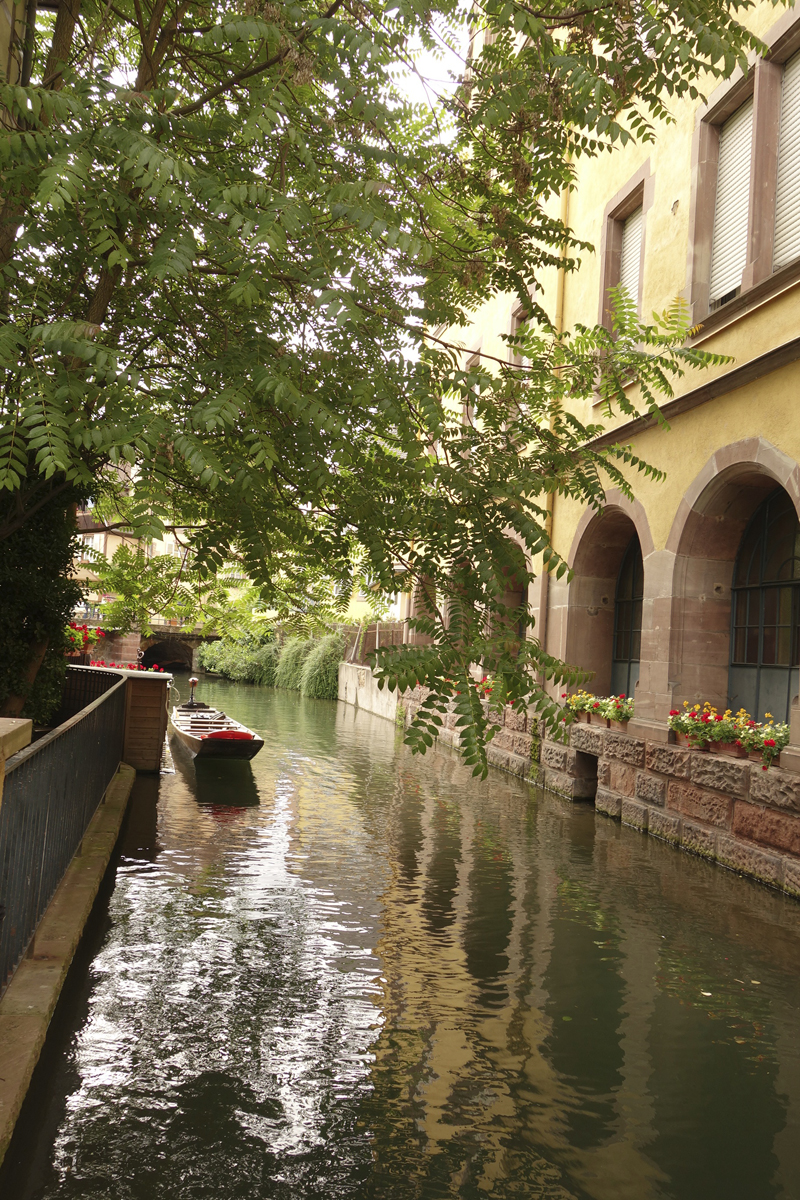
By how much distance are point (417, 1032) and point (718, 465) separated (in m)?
7.27

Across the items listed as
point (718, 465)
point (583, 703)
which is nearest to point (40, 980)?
point (718, 465)

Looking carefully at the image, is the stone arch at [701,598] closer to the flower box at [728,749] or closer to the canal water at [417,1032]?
the flower box at [728,749]

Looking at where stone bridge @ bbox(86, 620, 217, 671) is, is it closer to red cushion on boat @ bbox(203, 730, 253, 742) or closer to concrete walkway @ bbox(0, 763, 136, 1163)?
red cushion on boat @ bbox(203, 730, 253, 742)

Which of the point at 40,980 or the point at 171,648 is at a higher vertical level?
the point at 171,648

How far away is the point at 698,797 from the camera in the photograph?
984 centimetres

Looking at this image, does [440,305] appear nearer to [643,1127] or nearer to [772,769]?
[643,1127]

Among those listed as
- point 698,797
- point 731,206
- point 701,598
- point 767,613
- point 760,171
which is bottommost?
point 698,797

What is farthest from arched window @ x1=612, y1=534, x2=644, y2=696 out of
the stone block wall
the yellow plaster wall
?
the stone block wall

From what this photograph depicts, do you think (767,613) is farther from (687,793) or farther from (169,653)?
(169,653)

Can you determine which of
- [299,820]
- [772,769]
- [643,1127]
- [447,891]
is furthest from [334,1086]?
[299,820]

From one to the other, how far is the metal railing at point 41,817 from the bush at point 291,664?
1257 inches

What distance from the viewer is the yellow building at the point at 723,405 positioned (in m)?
9.45

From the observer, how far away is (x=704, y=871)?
9195mm

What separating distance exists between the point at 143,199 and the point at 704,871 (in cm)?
780
